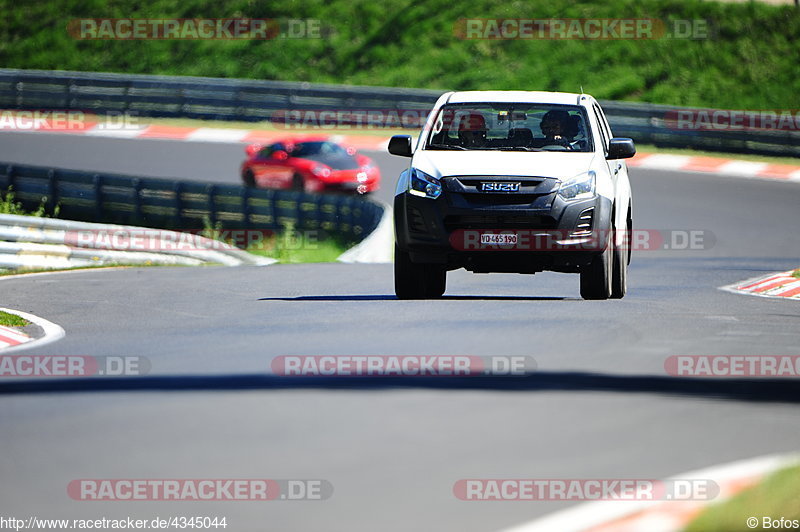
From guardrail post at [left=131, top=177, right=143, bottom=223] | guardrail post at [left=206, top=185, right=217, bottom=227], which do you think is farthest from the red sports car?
guardrail post at [left=131, top=177, right=143, bottom=223]

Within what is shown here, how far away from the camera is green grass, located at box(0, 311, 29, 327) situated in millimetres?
12320

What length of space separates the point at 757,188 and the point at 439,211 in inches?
722

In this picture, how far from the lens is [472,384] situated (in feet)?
27.5

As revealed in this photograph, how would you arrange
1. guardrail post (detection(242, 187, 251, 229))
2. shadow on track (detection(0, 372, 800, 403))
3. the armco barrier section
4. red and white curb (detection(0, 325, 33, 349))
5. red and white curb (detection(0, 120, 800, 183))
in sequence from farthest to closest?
red and white curb (detection(0, 120, 800, 183)), guardrail post (detection(242, 187, 251, 229)), the armco barrier section, red and white curb (detection(0, 325, 33, 349)), shadow on track (detection(0, 372, 800, 403))

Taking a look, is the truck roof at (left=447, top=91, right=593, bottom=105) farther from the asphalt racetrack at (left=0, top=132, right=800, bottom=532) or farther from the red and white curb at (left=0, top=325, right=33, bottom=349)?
the red and white curb at (left=0, top=325, right=33, bottom=349)

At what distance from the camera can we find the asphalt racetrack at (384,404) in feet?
20.3

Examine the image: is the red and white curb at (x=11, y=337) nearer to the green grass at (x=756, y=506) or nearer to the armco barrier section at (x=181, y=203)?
the green grass at (x=756, y=506)

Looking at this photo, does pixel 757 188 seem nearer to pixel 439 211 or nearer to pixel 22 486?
A: pixel 439 211

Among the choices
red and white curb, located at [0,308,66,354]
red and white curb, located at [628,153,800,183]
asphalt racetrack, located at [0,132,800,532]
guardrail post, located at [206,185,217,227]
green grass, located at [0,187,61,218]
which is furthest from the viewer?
red and white curb, located at [628,153,800,183]

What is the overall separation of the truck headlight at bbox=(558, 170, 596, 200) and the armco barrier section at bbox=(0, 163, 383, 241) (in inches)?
412

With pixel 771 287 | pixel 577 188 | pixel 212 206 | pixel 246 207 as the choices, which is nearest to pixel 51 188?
pixel 212 206

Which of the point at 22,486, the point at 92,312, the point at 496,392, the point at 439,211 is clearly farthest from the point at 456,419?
the point at 92,312

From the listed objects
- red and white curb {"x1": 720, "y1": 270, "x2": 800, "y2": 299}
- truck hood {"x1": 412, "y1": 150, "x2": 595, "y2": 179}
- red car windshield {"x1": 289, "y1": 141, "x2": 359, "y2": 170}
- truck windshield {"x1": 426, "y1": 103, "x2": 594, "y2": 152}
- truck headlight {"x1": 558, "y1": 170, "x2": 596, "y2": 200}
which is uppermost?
truck windshield {"x1": 426, "y1": 103, "x2": 594, "y2": 152}

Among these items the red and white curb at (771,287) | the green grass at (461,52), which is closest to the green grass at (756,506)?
the red and white curb at (771,287)
